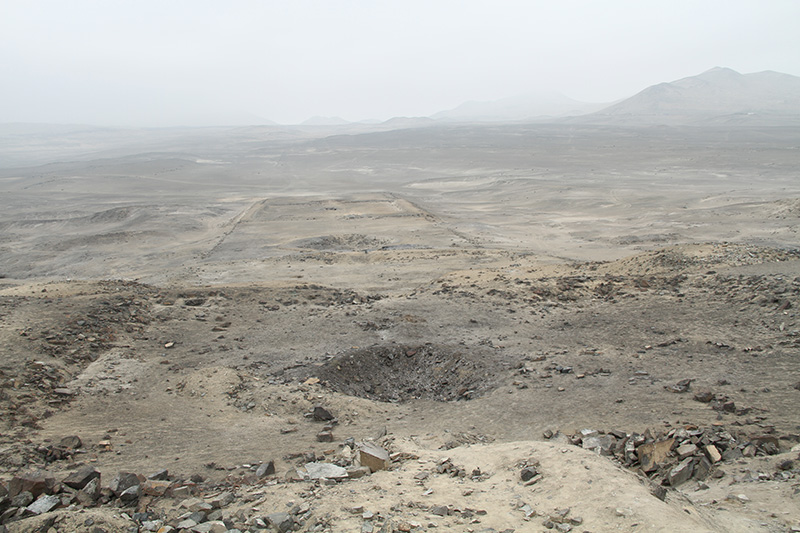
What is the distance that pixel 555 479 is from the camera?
17.6 feet

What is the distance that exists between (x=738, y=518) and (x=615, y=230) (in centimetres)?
2574

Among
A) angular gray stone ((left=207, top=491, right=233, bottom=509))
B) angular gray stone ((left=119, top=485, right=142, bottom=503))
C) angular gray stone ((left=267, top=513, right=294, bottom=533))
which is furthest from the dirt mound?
angular gray stone ((left=267, top=513, right=294, bottom=533))

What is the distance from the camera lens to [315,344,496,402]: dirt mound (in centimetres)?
952

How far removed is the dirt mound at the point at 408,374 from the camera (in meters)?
9.52

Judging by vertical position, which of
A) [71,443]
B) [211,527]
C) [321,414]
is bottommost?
[321,414]

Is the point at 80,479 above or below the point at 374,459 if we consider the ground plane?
above

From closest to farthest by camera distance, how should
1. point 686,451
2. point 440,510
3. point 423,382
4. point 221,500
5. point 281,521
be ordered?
point 281,521, point 440,510, point 221,500, point 686,451, point 423,382

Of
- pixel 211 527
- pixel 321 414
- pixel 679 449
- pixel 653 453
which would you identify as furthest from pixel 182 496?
pixel 679 449

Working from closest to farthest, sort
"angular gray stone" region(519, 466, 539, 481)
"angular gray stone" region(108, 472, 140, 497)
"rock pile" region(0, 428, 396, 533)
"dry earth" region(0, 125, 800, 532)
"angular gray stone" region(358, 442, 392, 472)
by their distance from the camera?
"rock pile" region(0, 428, 396, 533) → "dry earth" region(0, 125, 800, 532) → "angular gray stone" region(108, 472, 140, 497) → "angular gray stone" region(519, 466, 539, 481) → "angular gray stone" region(358, 442, 392, 472)

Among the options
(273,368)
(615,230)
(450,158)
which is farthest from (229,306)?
(450,158)

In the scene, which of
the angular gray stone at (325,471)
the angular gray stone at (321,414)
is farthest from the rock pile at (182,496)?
the angular gray stone at (321,414)

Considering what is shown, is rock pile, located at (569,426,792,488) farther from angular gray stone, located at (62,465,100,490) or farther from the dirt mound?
angular gray stone, located at (62,465,100,490)

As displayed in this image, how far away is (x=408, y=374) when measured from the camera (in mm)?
10438

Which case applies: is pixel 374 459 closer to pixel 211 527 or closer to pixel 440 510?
pixel 440 510
